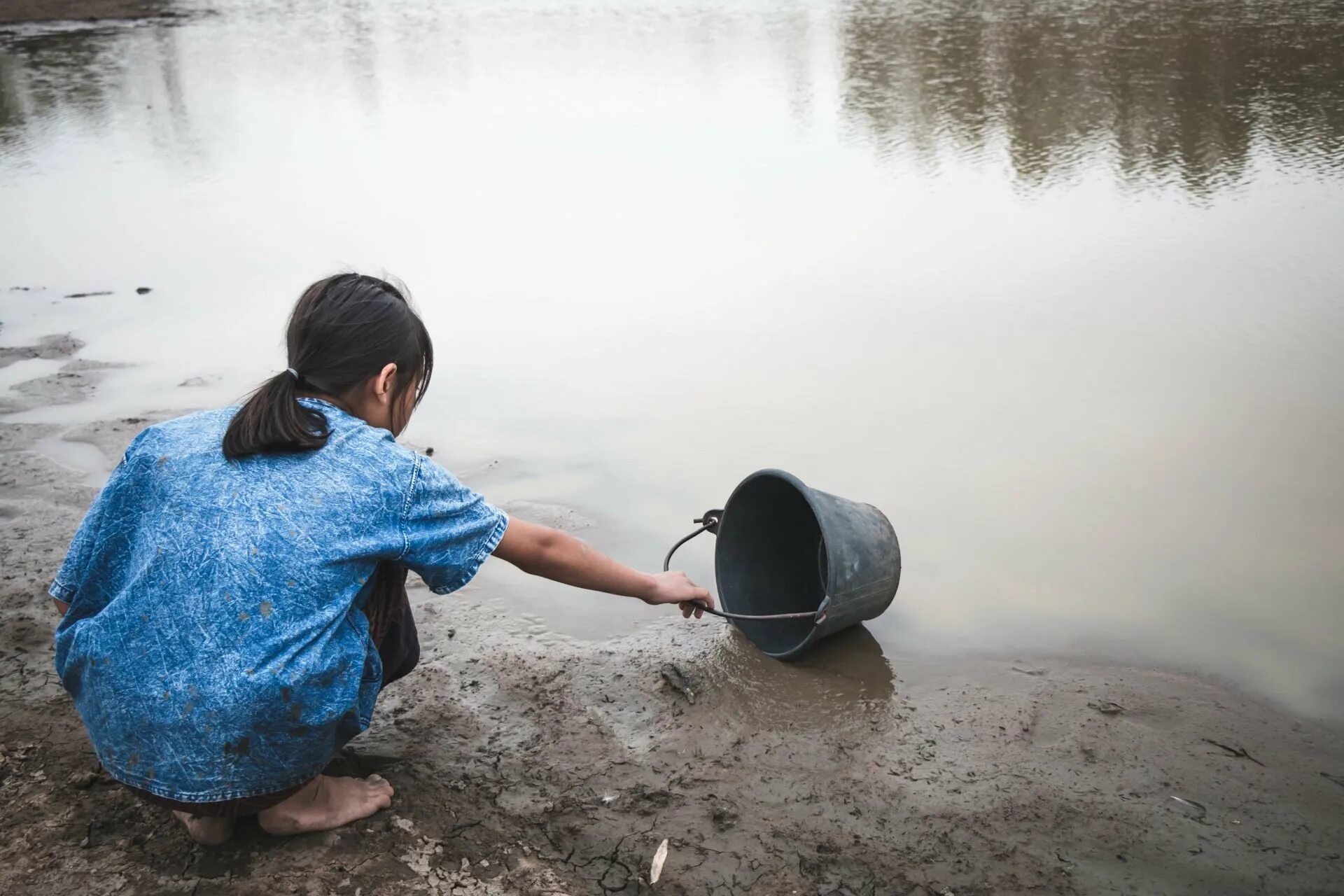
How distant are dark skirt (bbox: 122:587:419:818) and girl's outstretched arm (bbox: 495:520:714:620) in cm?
26

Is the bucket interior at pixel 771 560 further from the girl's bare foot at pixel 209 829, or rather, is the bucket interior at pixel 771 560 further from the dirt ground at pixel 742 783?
the girl's bare foot at pixel 209 829

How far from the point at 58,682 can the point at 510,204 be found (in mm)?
4989

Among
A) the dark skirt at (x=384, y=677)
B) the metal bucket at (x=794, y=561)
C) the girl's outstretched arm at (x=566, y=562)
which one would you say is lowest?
the metal bucket at (x=794, y=561)

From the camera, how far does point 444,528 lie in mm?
1887

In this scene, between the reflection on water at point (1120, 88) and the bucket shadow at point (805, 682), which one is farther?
the reflection on water at point (1120, 88)

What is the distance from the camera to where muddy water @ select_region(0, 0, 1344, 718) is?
3.23m

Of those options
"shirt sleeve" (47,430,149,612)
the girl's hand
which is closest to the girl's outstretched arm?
the girl's hand

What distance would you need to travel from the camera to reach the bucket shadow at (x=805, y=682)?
2588 mm

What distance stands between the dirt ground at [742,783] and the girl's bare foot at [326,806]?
3cm

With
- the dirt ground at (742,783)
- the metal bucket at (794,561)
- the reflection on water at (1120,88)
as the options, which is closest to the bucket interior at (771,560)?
the metal bucket at (794,561)

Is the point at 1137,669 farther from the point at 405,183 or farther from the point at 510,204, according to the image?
the point at 405,183

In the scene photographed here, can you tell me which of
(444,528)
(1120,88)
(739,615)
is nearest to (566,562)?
(444,528)

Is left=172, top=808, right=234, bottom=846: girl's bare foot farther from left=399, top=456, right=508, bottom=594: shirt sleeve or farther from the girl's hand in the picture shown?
the girl's hand

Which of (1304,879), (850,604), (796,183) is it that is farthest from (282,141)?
(1304,879)
